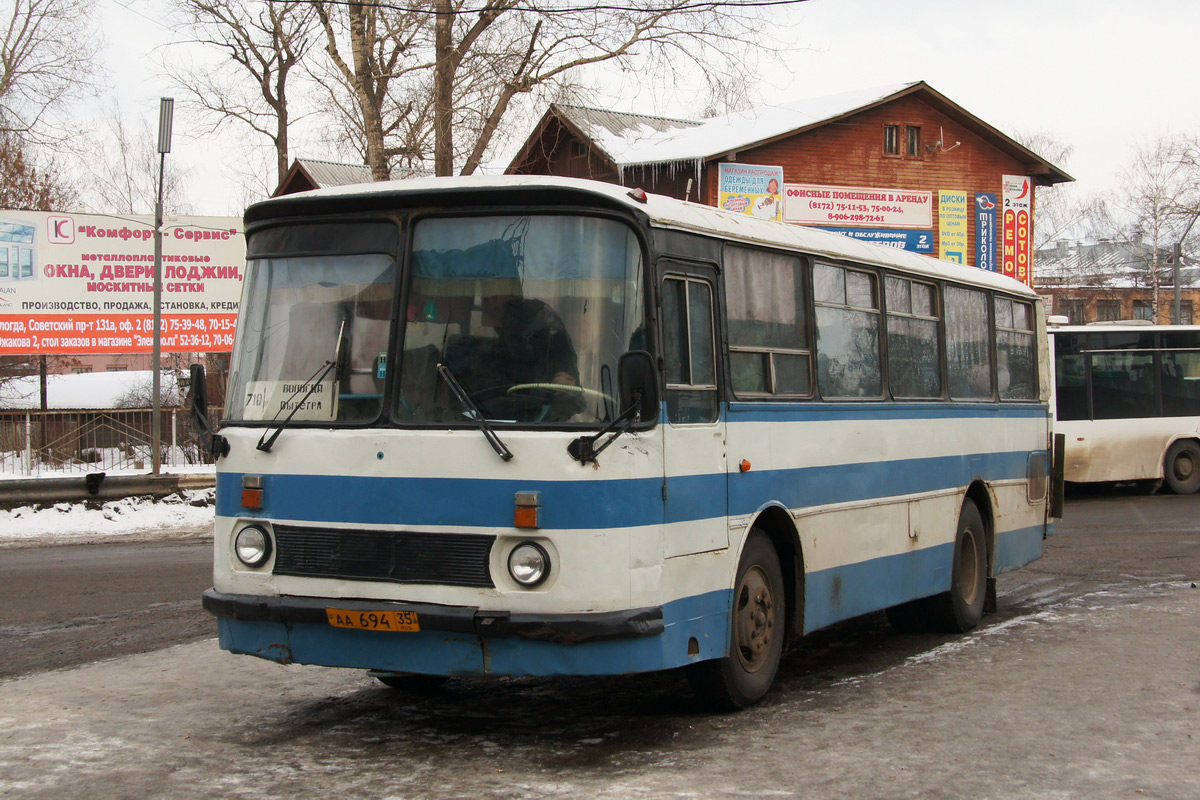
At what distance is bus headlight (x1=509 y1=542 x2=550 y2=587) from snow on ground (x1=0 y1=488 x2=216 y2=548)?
12416mm

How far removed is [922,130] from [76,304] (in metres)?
24.2

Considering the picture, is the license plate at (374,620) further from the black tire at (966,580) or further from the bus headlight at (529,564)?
the black tire at (966,580)

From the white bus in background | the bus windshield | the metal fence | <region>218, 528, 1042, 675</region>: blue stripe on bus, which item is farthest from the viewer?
the metal fence

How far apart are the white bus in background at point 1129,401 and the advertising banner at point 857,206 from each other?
13298mm

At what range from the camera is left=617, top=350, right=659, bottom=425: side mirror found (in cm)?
575

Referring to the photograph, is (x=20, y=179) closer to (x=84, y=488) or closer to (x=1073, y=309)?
(x=84, y=488)

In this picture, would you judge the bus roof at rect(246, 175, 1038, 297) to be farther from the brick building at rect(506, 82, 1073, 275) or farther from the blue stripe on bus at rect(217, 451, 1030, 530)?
the brick building at rect(506, 82, 1073, 275)

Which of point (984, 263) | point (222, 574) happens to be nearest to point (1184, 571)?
point (222, 574)

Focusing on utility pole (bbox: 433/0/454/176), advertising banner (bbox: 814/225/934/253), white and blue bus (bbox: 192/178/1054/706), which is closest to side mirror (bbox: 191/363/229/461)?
white and blue bus (bbox: 192/178/1054/706)

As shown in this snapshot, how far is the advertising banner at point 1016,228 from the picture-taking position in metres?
39.2

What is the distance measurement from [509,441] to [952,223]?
34.4m

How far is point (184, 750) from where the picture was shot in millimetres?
6195

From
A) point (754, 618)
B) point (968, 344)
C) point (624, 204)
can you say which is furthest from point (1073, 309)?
point (624, 204)

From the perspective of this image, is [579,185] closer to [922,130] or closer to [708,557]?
[708,557]
